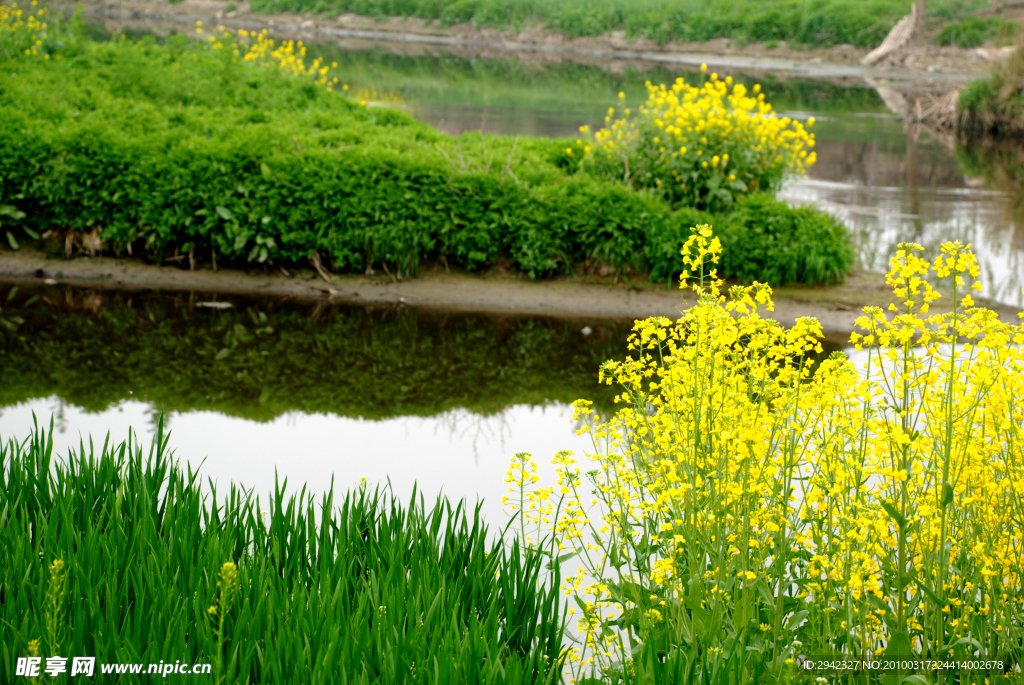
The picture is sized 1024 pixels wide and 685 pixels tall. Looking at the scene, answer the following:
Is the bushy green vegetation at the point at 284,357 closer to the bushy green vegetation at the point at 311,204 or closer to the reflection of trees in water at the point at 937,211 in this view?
the bushy green vegetation at the point at 311,204

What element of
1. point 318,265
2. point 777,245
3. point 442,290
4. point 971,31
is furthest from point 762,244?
point 971,31

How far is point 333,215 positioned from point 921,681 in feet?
23.3

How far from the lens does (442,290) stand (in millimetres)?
8945

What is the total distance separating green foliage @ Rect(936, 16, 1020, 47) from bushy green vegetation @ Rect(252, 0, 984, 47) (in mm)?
1945

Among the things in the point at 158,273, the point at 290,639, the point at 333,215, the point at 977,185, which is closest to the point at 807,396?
the point at 290,639

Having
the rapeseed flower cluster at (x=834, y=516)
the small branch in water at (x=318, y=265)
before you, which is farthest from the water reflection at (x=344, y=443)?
the small branch in water at (x=318, y=265)

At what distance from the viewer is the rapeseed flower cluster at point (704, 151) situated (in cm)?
947

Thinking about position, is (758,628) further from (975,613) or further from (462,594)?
(462,594)

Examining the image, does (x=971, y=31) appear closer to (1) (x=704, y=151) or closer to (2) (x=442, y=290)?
(1) (x=704, y=151)

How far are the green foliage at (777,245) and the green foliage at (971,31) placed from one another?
30.5 meters

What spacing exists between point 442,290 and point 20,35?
29.3 ft

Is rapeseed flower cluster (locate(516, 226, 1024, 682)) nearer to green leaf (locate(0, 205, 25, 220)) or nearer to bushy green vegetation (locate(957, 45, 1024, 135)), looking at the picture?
green leaf (locate(0, 205, 25, 220))

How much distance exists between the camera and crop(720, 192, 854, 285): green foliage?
8844 millimetres

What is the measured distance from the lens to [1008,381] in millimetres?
3402
